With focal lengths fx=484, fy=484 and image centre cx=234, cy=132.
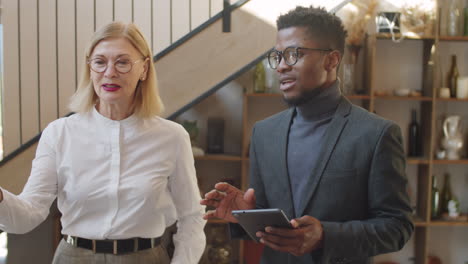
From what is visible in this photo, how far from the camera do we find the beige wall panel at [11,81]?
12.3ft

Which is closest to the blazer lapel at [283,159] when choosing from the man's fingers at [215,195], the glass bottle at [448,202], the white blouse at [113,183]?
the man's fingers at [215,195]

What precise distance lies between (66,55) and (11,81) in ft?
1.54

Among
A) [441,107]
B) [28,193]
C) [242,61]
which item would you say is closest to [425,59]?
[441,107]

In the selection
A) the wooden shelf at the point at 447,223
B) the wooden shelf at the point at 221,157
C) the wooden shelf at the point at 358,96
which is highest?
the wooden shelf at the point at 358,96

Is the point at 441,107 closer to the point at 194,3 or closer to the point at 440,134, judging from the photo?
the point at 440,134

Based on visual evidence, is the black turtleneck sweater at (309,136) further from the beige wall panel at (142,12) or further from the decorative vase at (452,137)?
the decorative vase at (452,137)

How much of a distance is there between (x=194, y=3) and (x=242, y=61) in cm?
120

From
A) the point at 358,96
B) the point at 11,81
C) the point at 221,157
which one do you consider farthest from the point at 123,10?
the point at 358,96

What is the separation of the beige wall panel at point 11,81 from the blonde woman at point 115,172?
2.14 meters

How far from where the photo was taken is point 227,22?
11.0 ft

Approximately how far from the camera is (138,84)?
77.6 inches

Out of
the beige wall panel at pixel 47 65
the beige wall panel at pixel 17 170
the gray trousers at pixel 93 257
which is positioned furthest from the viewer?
the beige wall panel at pixel 47 65

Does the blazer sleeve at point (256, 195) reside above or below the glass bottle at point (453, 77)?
below

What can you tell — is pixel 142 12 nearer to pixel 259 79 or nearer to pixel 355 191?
pixel 259 79
